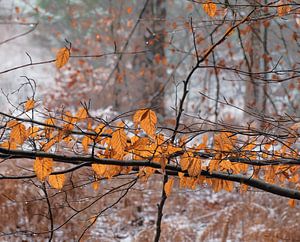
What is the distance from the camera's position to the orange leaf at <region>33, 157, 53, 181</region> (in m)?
2.12

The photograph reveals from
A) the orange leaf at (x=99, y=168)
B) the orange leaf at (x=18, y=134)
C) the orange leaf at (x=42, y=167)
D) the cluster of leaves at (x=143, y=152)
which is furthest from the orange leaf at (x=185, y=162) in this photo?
the orange leaf at (x=18, y=134)

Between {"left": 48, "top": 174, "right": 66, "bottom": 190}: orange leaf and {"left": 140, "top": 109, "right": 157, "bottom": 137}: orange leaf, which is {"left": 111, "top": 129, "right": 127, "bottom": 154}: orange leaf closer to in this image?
{"left": 140, "top": 109, "right": 157, "bottom": 137}: orange leaf

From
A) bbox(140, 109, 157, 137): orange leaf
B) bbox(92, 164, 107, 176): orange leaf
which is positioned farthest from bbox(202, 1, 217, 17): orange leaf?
bbox(92, 164, 107, 176): orange leaf

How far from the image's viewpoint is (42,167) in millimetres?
2131

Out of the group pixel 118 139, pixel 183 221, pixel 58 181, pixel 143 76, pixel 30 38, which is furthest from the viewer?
pixel 30 38

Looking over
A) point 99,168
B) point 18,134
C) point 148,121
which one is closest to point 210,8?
point 148,121

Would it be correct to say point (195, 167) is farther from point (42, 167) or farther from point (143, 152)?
point (42, 167)

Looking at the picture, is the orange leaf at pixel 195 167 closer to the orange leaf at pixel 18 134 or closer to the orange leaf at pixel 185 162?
the orange leaf at pixel 185 162

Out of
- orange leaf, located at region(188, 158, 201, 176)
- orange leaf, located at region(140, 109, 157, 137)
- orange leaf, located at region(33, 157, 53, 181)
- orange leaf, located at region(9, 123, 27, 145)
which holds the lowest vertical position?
orange leaf, located at region(33, 157, 53, 181)

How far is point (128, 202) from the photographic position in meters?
5.70

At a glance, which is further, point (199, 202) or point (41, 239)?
point (199, 202)

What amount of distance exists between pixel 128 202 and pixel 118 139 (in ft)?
12.1

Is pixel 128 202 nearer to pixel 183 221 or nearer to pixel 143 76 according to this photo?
pixel 183 221

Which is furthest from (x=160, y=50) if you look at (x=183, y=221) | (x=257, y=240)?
(x=257, y=240)
